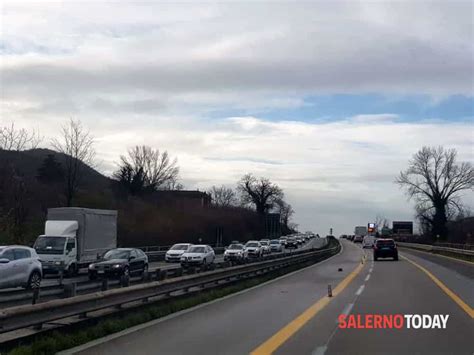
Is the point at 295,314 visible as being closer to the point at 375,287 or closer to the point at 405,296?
the point at 405,296

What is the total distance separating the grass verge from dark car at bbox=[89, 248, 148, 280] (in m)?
8.62

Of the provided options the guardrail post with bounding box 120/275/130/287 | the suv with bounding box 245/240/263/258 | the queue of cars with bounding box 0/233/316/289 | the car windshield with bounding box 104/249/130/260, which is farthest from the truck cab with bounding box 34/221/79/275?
the suv with bounding box 245/240/263/258

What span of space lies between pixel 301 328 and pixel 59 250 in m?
19.1

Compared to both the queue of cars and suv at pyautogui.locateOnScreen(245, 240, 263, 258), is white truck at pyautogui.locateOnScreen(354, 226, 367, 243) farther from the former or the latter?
the queue of cars

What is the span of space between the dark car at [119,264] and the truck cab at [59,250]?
71.6 inches

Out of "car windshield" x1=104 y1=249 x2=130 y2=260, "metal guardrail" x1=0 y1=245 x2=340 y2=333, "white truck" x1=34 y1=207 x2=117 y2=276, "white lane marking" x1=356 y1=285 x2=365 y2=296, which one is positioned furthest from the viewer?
"car windshield" x1=104 y1=249 x2=130 y2=260

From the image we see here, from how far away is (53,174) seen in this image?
85875 millimetres

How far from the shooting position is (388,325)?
13422mm

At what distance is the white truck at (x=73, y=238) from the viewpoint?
29281 mm

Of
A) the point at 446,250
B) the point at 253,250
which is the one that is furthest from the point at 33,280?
the point at 446,250

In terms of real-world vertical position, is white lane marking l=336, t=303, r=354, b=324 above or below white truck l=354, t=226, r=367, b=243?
below

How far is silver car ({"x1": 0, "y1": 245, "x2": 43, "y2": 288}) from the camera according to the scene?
19469mm

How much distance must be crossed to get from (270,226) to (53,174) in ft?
219

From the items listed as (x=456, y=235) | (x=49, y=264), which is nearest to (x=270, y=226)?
(x=456, y=235)
